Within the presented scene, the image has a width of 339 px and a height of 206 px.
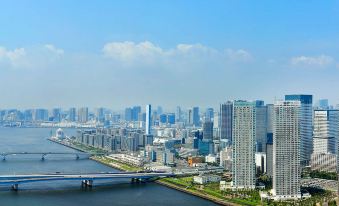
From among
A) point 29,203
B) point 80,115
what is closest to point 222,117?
point 29,203

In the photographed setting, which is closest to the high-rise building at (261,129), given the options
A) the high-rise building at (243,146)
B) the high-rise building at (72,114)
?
the high-rise building at (243,146)

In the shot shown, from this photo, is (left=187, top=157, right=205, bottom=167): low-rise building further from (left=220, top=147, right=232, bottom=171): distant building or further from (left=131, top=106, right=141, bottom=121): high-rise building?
(left=131, top=106, right=141, bottom=121): high-rise building

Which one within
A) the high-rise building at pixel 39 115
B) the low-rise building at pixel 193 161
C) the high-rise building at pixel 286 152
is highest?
the high-rise building at pixel 39 115

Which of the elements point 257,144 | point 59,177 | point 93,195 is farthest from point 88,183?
point 257,144

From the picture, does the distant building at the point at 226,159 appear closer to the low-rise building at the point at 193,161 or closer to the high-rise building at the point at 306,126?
the low-rise building at the point at 193,161

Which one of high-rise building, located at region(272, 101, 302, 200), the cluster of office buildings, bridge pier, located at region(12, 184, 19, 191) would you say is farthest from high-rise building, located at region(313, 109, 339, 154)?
bridge pier, located at region(12, 184, 19, 191)

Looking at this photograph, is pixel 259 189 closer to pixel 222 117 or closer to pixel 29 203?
pixel 29 203
